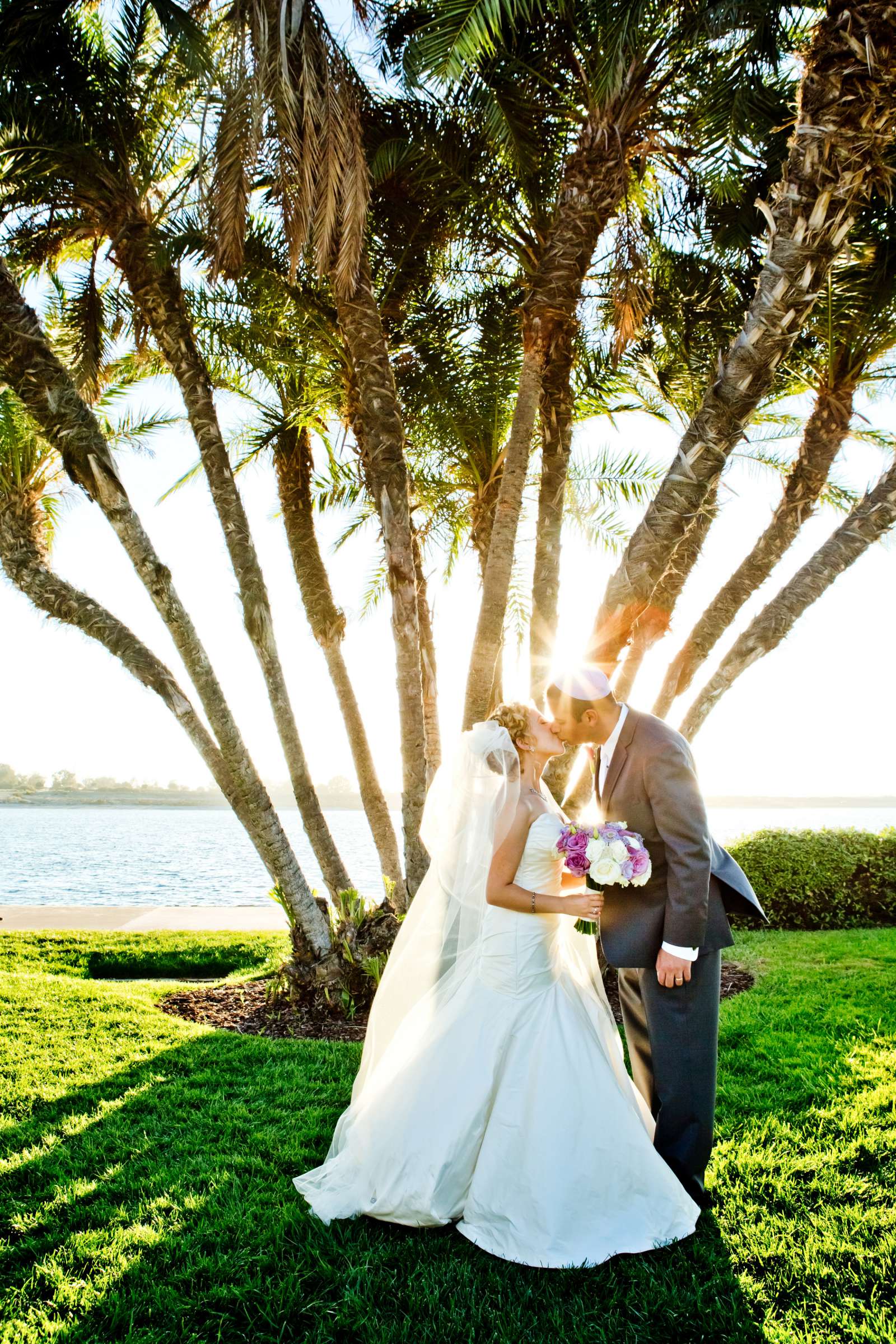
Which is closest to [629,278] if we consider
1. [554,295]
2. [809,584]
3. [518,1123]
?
[554,295]

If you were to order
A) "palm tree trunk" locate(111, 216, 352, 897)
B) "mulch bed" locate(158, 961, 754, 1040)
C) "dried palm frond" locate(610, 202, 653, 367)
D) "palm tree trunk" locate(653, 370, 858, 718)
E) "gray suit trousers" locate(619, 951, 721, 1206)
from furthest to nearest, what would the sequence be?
"palm tree trunk" locate(653, 370, 858, 718) < "dried palm frond" locate(610, 202, 653, 367) < "palm tree trunk" locate(111, 216, 352, 897) < "mulch bed" locate(158, 961, 754, 1040) < "gray suit trousers" locate(619, 951, 721, 1206)

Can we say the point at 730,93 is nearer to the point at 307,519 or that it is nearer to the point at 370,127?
the point at 370,127

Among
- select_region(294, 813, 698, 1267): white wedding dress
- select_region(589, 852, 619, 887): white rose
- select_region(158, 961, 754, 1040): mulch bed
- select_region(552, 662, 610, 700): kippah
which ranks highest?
select_region(552, 662, 610, 700): kippah

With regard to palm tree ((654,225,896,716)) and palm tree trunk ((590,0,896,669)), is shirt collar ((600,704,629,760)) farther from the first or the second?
palm tree ((654,225,896,716))

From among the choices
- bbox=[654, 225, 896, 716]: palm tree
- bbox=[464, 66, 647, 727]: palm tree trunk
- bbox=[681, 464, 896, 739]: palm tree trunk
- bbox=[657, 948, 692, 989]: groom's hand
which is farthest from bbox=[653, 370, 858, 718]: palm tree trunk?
bbox=[657, 948, 692, 989]: groom's hand

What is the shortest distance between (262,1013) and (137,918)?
6708mm

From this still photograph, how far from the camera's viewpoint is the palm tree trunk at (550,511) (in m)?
7.32

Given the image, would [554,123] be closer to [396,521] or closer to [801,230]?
[801,230]

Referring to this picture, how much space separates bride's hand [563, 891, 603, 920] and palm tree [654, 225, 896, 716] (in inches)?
174

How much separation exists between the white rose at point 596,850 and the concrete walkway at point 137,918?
960 centimetres

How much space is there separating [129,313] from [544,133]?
4.45 m

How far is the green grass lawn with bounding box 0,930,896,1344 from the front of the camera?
2795 millimetres

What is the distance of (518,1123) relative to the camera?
3.33 metres

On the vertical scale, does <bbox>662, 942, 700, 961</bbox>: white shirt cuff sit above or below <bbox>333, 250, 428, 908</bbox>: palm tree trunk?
below
